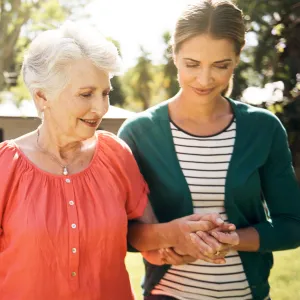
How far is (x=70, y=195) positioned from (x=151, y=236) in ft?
1.38

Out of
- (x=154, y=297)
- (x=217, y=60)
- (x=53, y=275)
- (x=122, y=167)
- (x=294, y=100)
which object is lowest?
(x=294, y=100)

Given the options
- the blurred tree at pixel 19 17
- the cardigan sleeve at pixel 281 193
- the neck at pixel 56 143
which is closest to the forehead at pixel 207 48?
the cardigan sleeve at pixel 281 193

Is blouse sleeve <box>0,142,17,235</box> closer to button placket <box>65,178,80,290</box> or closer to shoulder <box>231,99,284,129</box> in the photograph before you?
button placket <box>65,178,80,290</box>

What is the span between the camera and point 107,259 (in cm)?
231

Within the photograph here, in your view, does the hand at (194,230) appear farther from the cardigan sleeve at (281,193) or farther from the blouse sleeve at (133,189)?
the cardigan sleeve at (281,193)

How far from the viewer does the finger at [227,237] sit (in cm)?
233

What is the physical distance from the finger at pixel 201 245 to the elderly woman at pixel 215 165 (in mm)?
249

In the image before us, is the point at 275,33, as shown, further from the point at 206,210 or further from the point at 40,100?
the point at 40,100

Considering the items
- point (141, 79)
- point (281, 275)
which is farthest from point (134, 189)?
point (141, 79)

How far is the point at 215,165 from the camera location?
2664 millimetres

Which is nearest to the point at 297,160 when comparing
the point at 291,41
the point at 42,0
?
the point at 291,41

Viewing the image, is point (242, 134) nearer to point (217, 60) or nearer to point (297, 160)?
point (217, 60)

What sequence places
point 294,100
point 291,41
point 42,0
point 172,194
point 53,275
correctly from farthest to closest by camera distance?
point 42,0
point 294,100
point 291,41
point 172,194
point 53,275

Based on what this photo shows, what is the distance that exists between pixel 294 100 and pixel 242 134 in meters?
8.92
